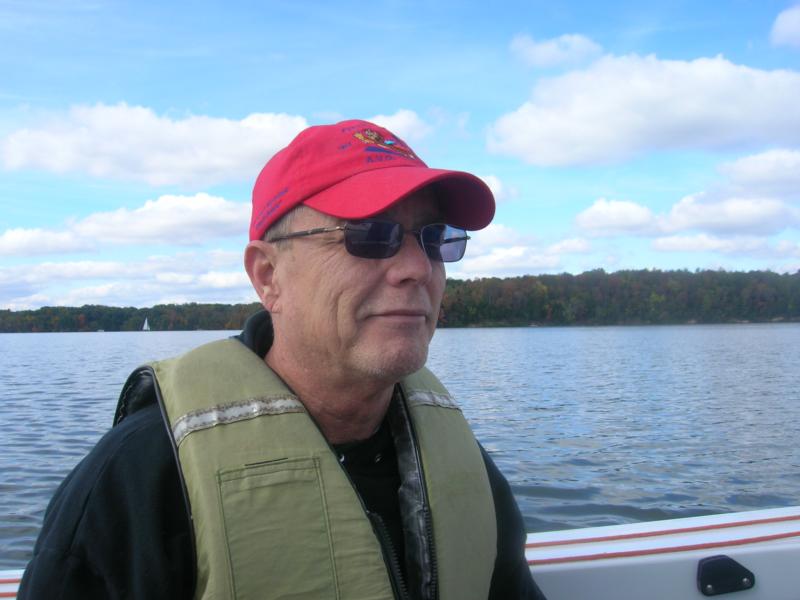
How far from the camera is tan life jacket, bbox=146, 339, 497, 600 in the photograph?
1.46m

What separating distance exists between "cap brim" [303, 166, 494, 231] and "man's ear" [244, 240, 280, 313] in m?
0.18

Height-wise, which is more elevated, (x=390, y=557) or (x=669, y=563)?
(x=390, y=557)

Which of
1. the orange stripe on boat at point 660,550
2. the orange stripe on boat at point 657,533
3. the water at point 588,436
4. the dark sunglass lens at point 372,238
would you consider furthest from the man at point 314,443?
the water at point 588,436

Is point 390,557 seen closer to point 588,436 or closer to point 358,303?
point 358,303

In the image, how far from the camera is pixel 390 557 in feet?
5.32

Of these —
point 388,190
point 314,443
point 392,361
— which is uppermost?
point 388,190

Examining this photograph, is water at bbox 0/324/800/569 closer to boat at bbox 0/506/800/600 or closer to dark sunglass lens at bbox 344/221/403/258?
boat at bbox 0/506/800/600

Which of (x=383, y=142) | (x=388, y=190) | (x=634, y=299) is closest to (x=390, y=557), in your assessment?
(x=388, y=190)

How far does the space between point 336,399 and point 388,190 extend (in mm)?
525

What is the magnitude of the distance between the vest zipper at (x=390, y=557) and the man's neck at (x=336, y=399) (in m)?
0.23

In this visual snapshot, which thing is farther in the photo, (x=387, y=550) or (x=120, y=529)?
(x=387, y=550)

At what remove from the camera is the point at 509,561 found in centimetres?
193

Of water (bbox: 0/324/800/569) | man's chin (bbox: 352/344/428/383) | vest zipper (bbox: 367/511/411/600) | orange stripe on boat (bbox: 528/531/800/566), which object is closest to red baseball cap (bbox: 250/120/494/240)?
man's chin (bbox: 352/344/428/383)

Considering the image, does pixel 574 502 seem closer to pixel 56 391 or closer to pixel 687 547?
pixel 687 547
